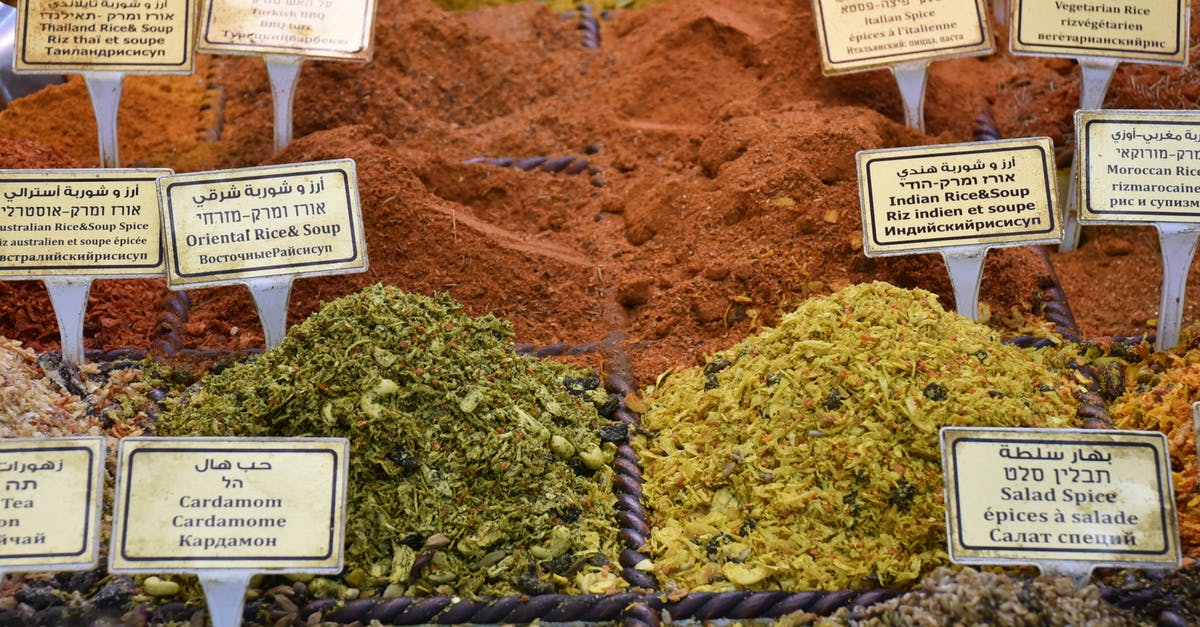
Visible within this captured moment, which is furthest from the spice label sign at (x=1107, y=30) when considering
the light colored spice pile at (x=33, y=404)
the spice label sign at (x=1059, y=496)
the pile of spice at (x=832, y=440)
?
the light colored spice pile at (x=33, y=404)

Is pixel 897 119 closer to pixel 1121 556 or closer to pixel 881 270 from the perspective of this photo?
pixel 881 270

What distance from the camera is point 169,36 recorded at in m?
2.34

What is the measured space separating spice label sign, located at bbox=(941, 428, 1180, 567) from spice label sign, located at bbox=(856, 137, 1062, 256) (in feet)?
1.66

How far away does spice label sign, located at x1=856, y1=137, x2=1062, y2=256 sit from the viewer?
6.53ft

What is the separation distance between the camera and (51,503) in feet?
4.94

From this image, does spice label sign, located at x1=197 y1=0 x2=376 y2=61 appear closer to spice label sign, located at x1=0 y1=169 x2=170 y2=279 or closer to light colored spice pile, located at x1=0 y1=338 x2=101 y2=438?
spice label sign, located at x1=0 y1=169 x2=170 y2=279

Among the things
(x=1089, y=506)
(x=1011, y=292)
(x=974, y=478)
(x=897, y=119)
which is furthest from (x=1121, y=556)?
(x=897, y=119)

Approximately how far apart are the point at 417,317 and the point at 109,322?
66 centimetres

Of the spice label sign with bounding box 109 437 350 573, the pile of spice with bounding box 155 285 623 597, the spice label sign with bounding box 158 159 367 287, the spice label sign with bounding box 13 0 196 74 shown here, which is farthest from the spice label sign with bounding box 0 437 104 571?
the spice label sign with bounding box 13 0 196 74

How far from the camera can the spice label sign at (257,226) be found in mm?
1938

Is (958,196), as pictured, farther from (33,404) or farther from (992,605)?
(33,404)

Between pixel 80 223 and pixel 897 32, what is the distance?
5.11ft

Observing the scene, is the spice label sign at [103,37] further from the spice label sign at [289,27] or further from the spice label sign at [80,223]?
the spice label sign at [80,223]

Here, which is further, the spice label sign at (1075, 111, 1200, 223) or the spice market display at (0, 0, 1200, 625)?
the spice label sign at (1075, 111, 1200, 223)
